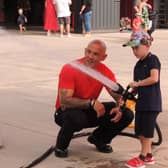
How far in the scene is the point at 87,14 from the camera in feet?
64.5

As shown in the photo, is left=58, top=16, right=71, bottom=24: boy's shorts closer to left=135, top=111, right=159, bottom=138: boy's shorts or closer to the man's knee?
the man's knee

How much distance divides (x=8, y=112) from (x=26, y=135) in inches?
48.0

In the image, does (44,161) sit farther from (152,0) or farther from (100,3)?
(152,0)

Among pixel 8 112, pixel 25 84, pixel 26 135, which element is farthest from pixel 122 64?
pixel 26 135

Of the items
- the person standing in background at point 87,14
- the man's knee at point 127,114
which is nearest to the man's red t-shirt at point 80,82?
the man's knee at point 127,114

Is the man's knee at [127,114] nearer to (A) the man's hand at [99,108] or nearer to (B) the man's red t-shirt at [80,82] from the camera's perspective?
(A) the man's hand at [99,108]

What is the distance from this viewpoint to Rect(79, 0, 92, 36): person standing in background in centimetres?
1958

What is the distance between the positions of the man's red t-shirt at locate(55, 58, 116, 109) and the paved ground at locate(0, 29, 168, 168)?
65cm

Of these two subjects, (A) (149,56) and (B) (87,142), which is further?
(B) (87,142)

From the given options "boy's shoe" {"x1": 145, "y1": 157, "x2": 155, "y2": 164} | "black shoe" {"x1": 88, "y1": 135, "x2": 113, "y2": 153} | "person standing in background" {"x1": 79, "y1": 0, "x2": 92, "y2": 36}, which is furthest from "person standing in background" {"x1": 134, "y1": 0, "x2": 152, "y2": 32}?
"boy's shoe" {"x1": 145, "y1": 157, "x2": 155, "y2": 164}

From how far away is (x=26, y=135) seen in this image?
641cm

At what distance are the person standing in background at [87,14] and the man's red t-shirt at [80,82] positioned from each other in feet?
46.5

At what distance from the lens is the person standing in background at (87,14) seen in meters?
19.6

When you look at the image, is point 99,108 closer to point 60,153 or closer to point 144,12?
point 60,153
